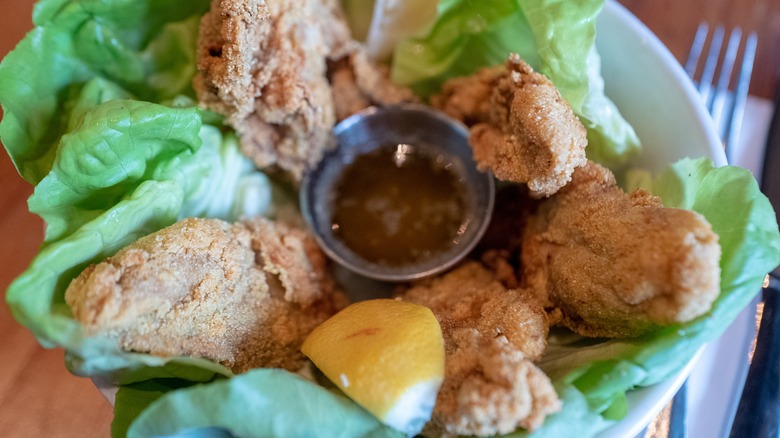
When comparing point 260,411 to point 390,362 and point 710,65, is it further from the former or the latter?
point 710,65

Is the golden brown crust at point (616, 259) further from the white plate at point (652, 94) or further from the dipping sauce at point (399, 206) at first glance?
the dipping sauce at point (399, 206)

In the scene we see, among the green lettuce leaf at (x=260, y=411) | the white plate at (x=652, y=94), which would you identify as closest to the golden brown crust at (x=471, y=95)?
the white plate at (x=652, y=94)

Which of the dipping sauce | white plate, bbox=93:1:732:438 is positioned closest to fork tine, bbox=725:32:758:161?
white plate, bbox=93:1:732:438

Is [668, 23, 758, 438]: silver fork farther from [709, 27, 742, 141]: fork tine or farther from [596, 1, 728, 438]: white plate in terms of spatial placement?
[596, 1, 728, 438]: white plate

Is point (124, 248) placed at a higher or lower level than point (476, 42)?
lower

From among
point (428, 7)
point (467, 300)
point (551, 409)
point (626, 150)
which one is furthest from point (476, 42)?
point (551, 409)

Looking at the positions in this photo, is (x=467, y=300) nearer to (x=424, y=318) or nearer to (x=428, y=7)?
(x=424, y=318)
